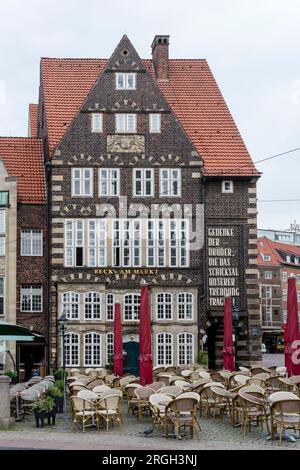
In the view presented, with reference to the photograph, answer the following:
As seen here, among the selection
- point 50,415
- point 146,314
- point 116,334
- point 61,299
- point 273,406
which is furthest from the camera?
point 61,299

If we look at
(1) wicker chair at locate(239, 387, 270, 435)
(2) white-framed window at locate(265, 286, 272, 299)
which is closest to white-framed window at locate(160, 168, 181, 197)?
(1) wicker chair at locate(239, 387, 270, 435)

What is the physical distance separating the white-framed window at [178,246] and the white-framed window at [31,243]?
6.11 meters

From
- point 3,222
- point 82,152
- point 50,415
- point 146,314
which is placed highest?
point 82,152

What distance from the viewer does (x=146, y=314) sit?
2666 cm

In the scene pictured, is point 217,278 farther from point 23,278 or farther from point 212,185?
point 23,278

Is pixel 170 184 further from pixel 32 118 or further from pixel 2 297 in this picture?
pixel 32 118

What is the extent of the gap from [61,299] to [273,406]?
24086 millimetres

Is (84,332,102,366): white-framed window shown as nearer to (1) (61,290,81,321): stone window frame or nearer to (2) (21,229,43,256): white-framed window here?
(1) (61,290,81,321): stone window frame

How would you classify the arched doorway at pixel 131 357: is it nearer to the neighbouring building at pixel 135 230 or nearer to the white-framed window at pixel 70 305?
the neighbouring building at pixel 135 230

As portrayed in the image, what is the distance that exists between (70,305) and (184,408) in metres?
22.8

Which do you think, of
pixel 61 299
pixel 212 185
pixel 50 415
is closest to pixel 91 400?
pixel 50 415

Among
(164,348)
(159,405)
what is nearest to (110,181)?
(164,348)

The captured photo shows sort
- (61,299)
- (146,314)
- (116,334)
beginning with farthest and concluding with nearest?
(61,299), (116,334), (146,314)

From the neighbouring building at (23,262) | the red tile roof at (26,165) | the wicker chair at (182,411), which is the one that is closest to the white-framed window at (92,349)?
the neighbouring building at (23,262)
